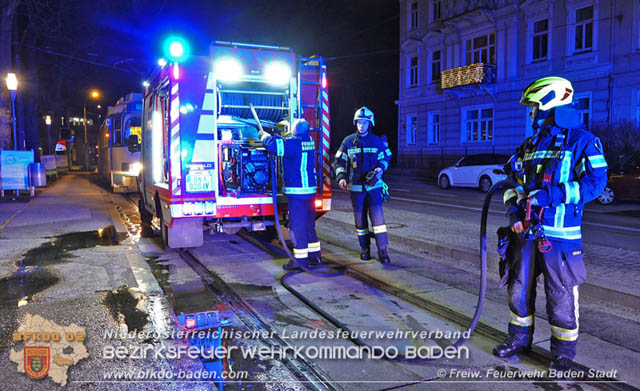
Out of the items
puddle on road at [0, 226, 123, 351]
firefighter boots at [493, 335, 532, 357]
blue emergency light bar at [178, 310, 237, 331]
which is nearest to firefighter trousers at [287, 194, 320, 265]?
blue emergency light bar at [178, 310, 237, 331]

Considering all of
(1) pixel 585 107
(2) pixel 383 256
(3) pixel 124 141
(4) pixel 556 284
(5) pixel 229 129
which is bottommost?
(2) pixel 383 256

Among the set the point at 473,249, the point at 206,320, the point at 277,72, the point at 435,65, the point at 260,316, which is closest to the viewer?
the point at 206,320

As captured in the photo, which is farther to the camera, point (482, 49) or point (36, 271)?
point (482, 49)

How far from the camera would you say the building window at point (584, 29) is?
2112cm

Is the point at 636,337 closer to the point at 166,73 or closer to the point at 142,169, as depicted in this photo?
the point at 166,73

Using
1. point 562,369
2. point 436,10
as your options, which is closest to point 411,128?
point 436,10

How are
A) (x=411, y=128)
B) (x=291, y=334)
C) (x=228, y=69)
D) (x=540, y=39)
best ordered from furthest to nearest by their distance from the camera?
(x=411, y=128) → (x=540, y=39) → (x=228, y=69) → (x=291, y=334)

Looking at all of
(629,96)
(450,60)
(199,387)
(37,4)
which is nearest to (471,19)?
(450,60)

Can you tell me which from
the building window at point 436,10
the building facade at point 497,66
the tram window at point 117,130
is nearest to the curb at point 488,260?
the tram window at point 117,130

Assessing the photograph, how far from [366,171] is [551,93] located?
3206 mm

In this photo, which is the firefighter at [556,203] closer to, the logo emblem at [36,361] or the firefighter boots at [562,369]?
the firefighter boots at [562,369]

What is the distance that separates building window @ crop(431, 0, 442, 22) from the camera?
A: 2872cm

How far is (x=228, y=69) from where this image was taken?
22.0 feet

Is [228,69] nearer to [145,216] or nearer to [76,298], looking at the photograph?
[76,298]
